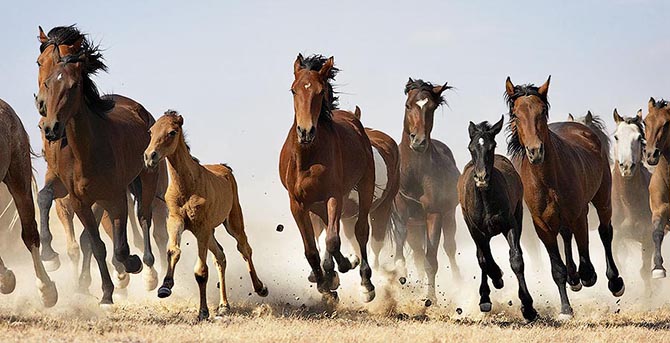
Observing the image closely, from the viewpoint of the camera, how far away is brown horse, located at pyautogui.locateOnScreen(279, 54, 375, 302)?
11.2m

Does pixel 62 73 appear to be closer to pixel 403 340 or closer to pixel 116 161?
pixel 116 161

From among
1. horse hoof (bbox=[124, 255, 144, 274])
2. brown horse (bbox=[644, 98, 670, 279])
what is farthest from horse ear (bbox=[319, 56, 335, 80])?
brown horse (bbox=[644, 98, 670, 279])

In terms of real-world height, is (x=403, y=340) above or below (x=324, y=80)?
below

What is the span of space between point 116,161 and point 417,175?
4959 mm

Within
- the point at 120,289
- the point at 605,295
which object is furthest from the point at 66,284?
the point at 605,295

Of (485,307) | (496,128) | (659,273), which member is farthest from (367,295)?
(659,273)

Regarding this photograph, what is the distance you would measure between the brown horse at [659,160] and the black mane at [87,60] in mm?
6636

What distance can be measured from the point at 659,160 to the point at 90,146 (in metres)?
7.24

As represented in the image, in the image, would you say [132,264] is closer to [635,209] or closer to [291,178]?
[291,178]

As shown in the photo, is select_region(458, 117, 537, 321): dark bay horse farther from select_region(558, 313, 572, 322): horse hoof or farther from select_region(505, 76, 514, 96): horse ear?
select_region(505, 76, 514, 96): horse ear

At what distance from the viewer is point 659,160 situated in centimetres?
1445

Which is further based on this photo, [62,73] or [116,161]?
[116,161]

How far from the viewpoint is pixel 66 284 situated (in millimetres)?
14391

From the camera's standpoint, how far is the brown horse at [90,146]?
10664 mm
